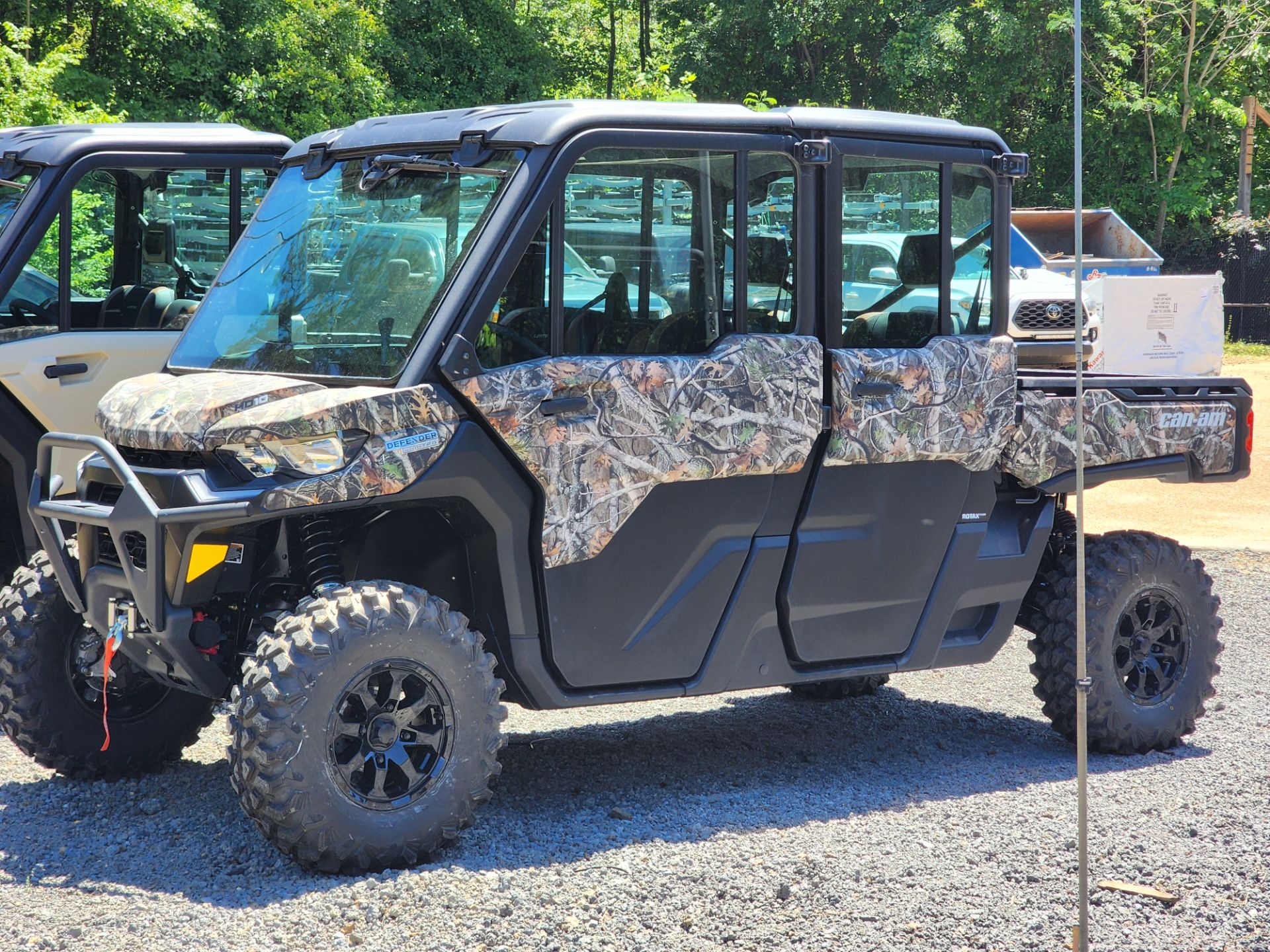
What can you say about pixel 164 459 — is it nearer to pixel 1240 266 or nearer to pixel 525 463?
pixel 525 463

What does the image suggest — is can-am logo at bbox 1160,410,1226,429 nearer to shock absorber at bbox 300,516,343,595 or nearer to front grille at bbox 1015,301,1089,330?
shock absorber at bbox 300,516,343,595

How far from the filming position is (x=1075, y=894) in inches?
172

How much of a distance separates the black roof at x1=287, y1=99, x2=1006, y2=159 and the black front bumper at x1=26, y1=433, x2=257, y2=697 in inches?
54.7

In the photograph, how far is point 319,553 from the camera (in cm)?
472

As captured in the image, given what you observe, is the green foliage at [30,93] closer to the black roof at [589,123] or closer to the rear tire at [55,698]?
the black roof at [589,123]

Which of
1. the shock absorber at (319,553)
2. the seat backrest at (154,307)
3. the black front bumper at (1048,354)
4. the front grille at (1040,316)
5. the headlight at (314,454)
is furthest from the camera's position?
the front grille at (1040,316)

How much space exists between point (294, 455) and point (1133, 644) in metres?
3.65

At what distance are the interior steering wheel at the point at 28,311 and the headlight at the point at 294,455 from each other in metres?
3.22

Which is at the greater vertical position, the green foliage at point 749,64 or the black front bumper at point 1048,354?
the green foliage at point 749,64

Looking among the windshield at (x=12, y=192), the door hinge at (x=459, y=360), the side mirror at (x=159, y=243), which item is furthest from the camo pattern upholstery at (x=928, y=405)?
the windshield at (x=12, y=192)

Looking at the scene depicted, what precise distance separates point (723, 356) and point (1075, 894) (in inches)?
77.6

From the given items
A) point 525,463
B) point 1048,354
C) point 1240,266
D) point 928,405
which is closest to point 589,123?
point 525,463

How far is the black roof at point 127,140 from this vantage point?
284 inches

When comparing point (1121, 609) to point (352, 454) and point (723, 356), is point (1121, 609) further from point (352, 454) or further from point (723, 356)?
point (352, 454)
